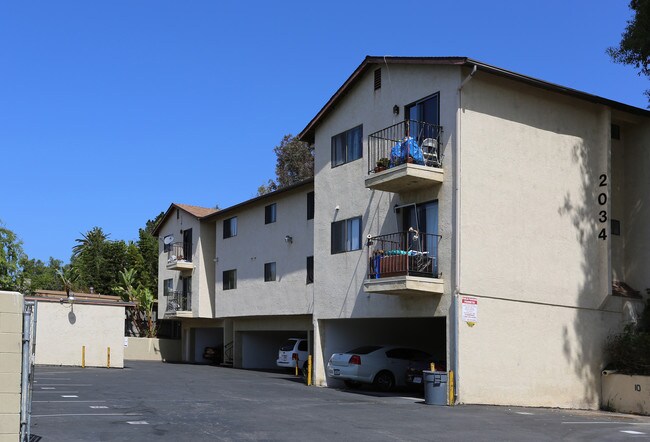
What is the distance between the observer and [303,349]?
1289 inches

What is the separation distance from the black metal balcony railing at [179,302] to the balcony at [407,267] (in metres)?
21.8

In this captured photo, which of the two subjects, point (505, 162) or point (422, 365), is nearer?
point (505, 162)

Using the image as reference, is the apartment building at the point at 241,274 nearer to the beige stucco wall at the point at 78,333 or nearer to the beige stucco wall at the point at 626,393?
the beige stucco wall at the point at 78,333

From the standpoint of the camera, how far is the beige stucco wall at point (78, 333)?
1389 inches

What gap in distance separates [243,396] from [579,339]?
33.8ft

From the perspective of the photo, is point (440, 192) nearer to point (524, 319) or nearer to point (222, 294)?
point (524, 319)

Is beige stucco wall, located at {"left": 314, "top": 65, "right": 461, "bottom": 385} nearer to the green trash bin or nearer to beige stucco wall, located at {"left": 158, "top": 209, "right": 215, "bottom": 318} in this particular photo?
the green trash bin

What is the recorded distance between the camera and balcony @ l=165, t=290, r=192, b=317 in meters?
41.9

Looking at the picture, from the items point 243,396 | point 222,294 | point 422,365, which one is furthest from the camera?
point 222,294

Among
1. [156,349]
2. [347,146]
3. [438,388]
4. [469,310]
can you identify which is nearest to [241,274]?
[347,146]

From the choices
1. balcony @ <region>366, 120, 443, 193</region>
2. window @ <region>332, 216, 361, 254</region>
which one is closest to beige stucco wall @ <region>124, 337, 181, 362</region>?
window @ <region>332, 216, 361, 254</region>

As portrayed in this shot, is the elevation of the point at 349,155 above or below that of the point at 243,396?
above

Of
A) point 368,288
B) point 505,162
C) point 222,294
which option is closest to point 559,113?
point 505,162

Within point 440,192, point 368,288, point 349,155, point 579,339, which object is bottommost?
point 579,339
